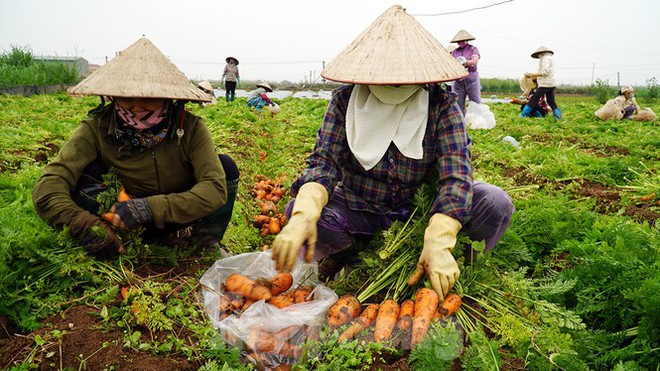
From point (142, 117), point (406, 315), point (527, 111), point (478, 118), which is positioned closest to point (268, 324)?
point (406, 315)

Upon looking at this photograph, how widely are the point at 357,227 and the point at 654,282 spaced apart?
152cm

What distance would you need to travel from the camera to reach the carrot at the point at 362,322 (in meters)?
2.16

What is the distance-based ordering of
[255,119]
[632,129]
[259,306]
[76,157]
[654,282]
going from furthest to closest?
[255,119]
[632,129]
[76,157]
[259,306]
[654,282]

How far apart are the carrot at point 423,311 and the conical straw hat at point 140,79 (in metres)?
1.58

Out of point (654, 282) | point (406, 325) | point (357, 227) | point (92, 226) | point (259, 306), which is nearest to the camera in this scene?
point (654, 282)

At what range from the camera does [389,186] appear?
280 centimetres

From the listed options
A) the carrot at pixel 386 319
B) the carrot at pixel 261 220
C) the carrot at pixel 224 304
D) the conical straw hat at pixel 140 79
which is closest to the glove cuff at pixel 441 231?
the carrot at pixel 386 319

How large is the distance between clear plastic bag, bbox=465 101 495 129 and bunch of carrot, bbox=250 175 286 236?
5611 mm

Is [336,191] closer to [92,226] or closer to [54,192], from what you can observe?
[92,226]

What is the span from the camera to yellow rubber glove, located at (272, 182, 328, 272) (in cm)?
228

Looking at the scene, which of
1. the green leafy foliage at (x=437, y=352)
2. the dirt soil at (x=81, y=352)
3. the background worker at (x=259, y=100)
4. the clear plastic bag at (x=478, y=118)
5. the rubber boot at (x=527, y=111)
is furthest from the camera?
the background worker at (x=259, y=100)

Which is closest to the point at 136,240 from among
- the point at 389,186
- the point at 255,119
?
the point at 389,186

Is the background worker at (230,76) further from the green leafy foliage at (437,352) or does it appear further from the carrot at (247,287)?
the green leafy foliage at (437,352)

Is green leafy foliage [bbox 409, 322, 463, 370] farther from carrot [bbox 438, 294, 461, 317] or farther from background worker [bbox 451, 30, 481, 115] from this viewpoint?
background worker [bbox 451, 30, 481, 115]
